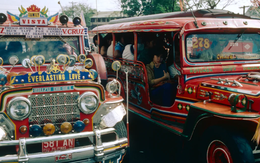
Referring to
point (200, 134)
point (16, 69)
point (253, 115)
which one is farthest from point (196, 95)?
point (16, 69)

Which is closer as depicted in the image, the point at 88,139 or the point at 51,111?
the point at 51,111

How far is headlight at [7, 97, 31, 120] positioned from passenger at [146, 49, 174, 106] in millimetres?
2713

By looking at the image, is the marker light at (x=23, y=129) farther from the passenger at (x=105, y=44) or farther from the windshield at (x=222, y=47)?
the passenger at (x=105, y=44)

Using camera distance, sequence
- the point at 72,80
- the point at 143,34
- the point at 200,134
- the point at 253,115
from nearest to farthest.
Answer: the point at 253,115 → the point at 72,80 → the point at 200,134 → the point at 143,34

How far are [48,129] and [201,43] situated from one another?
9.40ft

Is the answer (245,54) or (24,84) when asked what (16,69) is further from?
(245,54)

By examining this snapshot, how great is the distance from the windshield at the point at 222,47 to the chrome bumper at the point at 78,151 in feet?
6.66

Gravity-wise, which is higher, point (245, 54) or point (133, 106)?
point (245, 54)

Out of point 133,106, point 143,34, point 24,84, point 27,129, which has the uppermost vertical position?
point 143,34

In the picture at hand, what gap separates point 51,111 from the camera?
3309 millimetres

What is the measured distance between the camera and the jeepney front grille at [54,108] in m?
3.25

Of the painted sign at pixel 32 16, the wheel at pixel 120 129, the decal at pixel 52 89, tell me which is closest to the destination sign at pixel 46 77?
the decal at pixel 52 89

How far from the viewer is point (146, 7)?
19.1m

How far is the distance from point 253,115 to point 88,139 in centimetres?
220
